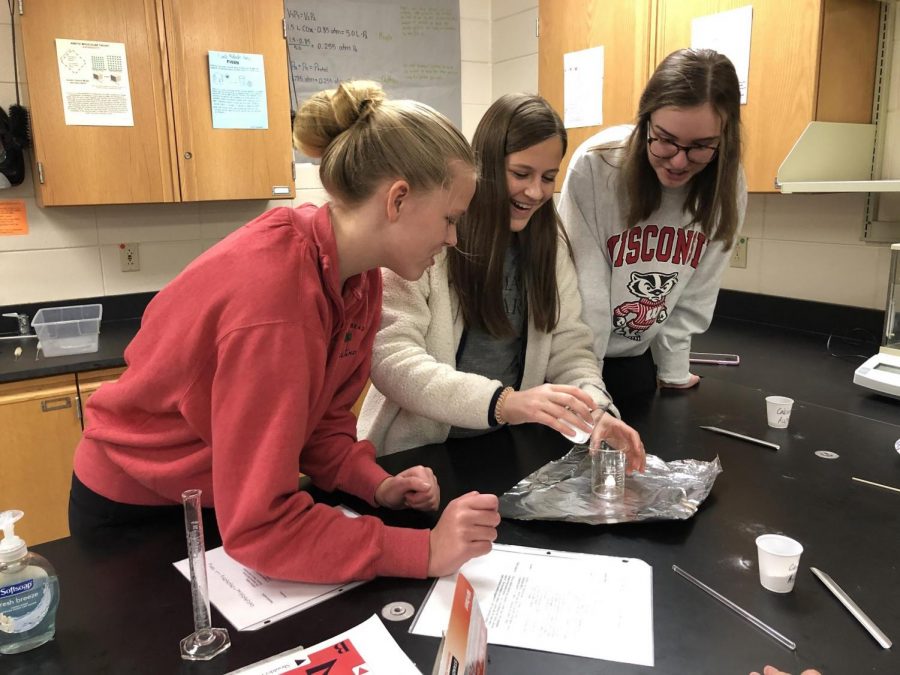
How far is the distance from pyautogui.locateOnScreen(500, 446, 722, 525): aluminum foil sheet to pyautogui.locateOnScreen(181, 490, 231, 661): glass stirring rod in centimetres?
45

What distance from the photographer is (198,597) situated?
770mm

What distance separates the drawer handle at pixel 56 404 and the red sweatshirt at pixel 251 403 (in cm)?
134

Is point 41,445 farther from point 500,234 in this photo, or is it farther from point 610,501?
point 610,501

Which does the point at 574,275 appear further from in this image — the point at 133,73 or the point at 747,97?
the point at 133,73

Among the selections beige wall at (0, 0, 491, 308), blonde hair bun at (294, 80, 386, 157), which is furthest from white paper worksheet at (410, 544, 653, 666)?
beige wall at (0, 0, 491, 308)

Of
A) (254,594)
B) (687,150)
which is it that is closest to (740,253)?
(687,150)

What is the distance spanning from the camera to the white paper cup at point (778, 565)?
86 centimetres

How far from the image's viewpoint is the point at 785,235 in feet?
7.99

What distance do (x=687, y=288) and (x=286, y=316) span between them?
126 cm

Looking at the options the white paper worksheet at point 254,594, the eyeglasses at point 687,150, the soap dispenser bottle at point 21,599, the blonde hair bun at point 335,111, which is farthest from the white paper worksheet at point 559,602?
the eyeglasses at point 687,150

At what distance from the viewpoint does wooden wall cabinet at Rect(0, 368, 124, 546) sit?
2.15 metres

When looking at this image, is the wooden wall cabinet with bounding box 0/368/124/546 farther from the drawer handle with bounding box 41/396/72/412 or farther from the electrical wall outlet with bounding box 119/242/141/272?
the electrical wall outlet with bounding box 119/242/141/272

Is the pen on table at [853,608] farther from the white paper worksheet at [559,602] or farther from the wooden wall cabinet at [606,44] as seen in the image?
the wooden wall cabinet at [606,44]

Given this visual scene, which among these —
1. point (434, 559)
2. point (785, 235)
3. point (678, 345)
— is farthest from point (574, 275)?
point (785, 235)
